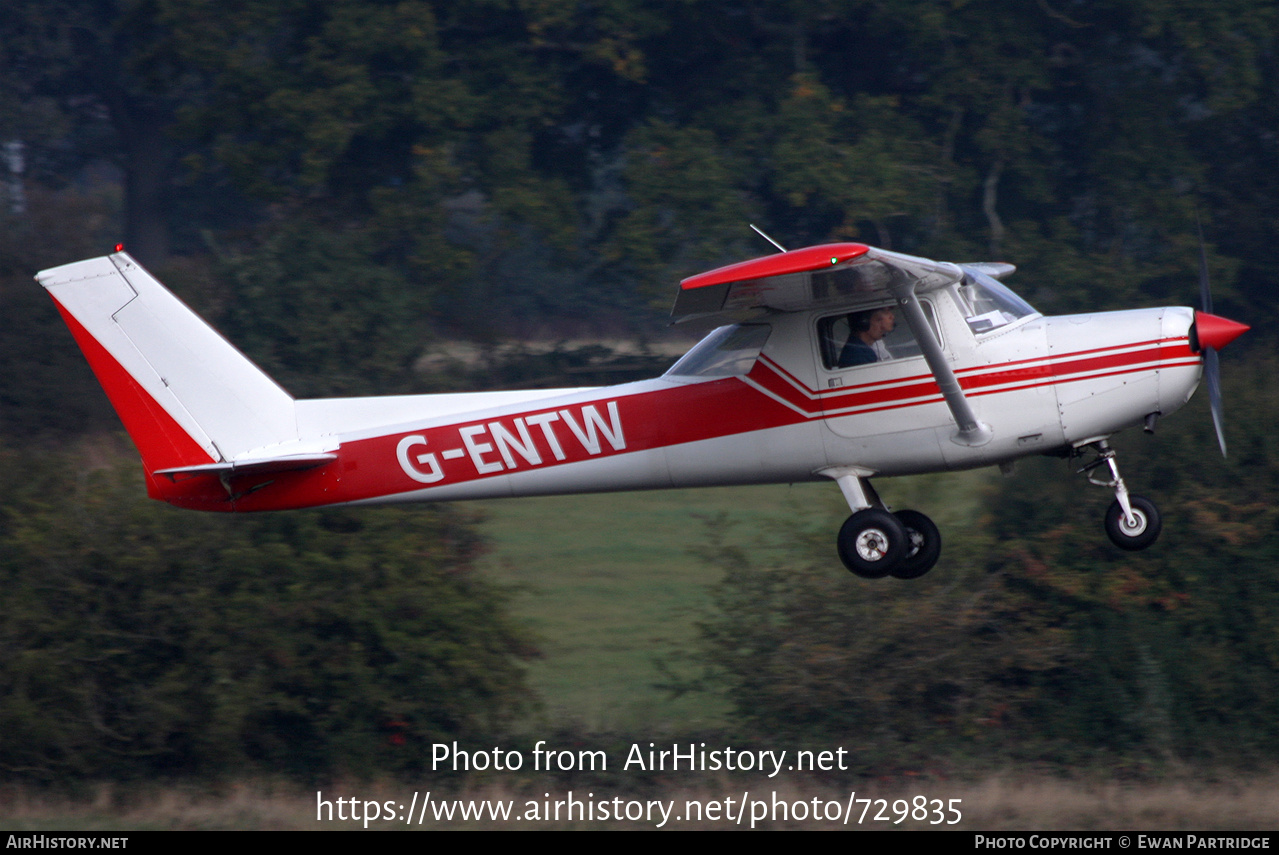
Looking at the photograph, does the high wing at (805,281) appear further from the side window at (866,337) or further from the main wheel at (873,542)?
the main wheel at (873,542)

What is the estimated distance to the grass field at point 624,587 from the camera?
15211mm

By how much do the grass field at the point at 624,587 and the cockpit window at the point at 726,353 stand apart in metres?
5.40

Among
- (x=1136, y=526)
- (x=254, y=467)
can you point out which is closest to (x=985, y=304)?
(x=1136, y=526)

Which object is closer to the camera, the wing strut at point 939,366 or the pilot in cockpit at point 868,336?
the wing strut at point 939,366

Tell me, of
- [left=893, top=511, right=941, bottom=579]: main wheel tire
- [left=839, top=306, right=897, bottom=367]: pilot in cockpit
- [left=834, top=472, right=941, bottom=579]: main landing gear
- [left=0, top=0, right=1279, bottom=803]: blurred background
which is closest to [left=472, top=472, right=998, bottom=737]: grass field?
[left=0, top=0, right=1279, bottom=803]: blurred background

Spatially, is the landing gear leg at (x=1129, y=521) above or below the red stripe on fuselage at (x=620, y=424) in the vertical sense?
below

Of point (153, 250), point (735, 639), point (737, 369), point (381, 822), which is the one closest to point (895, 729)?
point (735, 639)

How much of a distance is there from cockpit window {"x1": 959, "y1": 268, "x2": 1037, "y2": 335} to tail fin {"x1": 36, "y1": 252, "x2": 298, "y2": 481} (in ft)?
16.5

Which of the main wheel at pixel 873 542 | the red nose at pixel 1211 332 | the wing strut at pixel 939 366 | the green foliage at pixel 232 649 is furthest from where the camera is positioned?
the green foliage at pixel 232 649

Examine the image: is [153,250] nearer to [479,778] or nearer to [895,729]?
[479,778]

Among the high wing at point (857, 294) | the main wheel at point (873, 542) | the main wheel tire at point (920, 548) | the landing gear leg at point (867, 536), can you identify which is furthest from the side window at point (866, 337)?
the main wheel tire at point (920, 548)

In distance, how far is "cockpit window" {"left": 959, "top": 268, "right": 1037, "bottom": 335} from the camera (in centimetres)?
936
